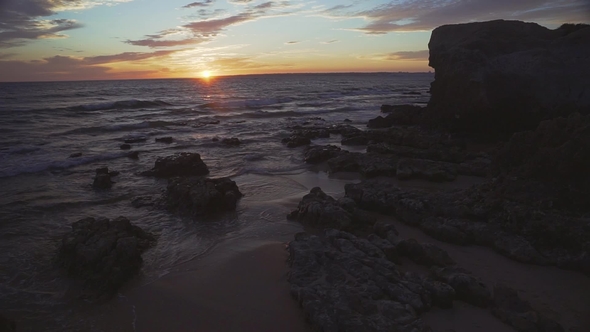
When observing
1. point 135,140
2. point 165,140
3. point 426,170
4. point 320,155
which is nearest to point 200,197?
point 320,155

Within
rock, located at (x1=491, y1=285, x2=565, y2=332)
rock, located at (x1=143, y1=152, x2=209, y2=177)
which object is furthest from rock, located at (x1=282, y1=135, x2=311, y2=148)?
rock, located at (x1=491, y1=285, x2=565, y2=332)

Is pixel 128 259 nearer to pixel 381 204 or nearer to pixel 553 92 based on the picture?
pixel 381 204

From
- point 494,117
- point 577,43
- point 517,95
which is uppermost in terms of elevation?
point 577,43

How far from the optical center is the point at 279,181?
12625 mm

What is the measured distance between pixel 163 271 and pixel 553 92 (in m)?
15.8

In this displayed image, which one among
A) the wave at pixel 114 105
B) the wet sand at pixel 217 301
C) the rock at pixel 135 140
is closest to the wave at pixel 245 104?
the wave at pixel 114 105

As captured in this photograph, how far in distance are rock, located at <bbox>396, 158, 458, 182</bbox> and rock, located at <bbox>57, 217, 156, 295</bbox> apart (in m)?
8.22

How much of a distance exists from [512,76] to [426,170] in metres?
6.95

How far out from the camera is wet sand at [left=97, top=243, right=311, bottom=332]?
5.17 metres

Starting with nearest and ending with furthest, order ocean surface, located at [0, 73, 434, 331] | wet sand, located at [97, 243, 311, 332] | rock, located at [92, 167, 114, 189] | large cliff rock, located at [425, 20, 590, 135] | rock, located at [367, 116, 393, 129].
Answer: wet sand, located at [97, 243, 311, 332], ocean surface, located at [0, 73, 434, 331], rock, located at [92, 167, 114, 189], large cliff rock, located at [425, 20, 590, 135], rock, located at [367, 116, 393, 129]

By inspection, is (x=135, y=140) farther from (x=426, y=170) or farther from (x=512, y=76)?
(x=512, y=76)

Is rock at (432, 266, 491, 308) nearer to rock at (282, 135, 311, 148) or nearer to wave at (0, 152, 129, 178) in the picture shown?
rock at (282, 135, 311, 148)

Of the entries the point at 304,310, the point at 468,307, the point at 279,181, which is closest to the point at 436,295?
the point at 468,307

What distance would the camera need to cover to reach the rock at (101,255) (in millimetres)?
6242
